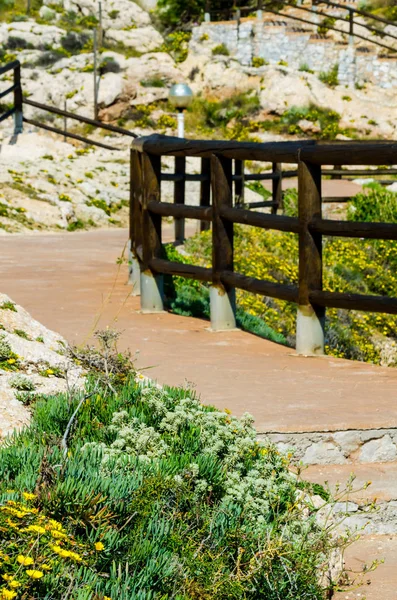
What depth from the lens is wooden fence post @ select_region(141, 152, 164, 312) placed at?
29.3 ft

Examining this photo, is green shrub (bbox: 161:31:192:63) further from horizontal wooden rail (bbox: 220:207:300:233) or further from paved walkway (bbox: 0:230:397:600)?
horizontal wooden rail (bbox: 220:207:300:233)

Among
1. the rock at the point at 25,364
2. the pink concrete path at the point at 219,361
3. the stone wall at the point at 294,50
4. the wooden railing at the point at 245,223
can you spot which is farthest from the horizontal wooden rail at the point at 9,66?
the stone wall at the point at 294,50

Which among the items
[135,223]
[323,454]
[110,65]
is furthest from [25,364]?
[110,65]

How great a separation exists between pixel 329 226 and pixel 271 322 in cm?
272

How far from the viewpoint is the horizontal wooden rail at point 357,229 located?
6891 millimetres

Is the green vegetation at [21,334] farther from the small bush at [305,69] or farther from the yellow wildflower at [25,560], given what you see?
the small bush at [305,69]

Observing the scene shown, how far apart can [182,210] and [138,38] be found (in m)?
28.7

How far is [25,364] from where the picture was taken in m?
5.96

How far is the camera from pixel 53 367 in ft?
19.8

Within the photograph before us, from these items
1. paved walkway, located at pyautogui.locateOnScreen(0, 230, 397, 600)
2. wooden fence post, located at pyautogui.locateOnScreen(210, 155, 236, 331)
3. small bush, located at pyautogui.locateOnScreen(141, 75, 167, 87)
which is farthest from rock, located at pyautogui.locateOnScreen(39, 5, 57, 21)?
wooden fence post, located at pyautogui.locateOnScreen(210, 155, 236, 331)

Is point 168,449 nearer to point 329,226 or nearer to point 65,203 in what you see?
point 329,226

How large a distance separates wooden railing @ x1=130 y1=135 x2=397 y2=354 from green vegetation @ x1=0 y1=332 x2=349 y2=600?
2211 mm

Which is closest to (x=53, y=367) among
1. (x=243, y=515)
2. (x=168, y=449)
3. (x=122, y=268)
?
(x=168, y=449)

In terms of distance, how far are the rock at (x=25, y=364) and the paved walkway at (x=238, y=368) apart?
550 mm
